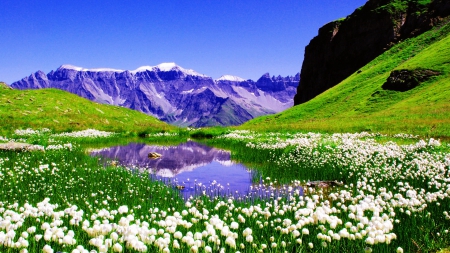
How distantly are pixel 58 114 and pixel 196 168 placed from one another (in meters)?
37.7

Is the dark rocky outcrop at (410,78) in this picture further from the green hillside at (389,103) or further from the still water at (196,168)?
the still water at (196,168)

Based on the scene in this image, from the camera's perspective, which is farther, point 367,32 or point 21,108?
point 367,32

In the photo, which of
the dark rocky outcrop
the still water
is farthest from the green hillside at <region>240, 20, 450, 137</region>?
the still water

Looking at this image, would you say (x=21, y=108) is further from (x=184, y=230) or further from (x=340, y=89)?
(x=340, y=89)

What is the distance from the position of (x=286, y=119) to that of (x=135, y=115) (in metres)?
32.5

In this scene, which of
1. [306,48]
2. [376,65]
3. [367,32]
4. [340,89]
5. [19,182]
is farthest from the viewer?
[306,48]

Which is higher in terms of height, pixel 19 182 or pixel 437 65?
pixel 437 65

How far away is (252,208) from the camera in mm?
8617

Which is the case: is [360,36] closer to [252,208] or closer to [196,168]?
[196,168]

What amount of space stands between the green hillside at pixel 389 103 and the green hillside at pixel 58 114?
2099cm

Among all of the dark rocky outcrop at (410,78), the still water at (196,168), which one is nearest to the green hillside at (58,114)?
the still water at (196,168)

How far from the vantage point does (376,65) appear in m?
103

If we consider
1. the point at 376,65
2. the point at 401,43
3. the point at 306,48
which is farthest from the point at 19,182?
the point at 306,48

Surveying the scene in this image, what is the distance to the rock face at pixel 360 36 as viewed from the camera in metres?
110
